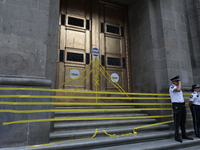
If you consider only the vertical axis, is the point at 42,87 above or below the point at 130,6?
below

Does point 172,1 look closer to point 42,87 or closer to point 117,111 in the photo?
point 117,111

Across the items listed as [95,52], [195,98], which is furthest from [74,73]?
[195,98]

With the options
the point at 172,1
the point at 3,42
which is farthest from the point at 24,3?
the point at 172,1

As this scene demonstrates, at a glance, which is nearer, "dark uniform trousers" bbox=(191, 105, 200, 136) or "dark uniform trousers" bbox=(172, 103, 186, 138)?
"dark uniform trousers" bbox=(172, 103, 186, 138)

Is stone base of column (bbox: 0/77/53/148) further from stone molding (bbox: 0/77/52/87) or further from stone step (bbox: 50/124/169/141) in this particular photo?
stone step (bbox: 50/124/169/141)

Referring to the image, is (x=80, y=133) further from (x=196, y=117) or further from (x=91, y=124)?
(x=196, y=117)

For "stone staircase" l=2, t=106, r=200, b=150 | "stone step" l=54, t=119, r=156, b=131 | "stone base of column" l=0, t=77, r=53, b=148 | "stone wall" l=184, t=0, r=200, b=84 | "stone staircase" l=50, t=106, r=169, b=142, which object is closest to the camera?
"stone base of column" l=0, t=77, r=53, b=148

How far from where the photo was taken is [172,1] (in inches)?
278

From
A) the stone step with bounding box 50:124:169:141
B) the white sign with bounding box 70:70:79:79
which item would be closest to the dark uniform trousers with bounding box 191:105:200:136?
the stone step with bounding box 50:124:169:141

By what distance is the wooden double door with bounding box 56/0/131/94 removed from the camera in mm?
6395

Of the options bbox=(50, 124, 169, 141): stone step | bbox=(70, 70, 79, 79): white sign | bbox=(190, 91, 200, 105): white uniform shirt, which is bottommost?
bbox=(50, 124, 169, 141): stone step

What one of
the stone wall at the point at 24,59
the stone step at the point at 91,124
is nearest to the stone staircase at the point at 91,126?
the stone step at the point at 91,124

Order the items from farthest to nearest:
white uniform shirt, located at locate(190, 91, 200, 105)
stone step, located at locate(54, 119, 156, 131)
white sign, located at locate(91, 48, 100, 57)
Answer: white sign, located at locate(91, 48, 100, 57) < white uniform shirt, located at locate(190, 91, 200, 105) < stone step, located at locate(54, 119, 156, 131)

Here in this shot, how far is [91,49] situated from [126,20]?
2698 millimetres
